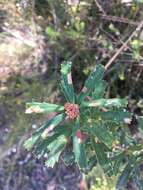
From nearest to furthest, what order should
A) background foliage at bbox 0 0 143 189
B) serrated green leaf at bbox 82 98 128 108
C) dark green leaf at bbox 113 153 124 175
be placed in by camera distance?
serrated green leaf at bbox 82 98 128 108 < dark green leaf at bbox 113 153 124 175 < background foliage at bbox 0 0 143 189

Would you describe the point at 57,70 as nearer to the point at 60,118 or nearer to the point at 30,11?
the point at 30,11

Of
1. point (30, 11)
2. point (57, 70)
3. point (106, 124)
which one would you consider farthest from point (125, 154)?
point (57, 70)

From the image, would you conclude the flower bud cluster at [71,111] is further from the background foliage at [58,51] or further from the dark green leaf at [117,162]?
the background foliage at [58,51]

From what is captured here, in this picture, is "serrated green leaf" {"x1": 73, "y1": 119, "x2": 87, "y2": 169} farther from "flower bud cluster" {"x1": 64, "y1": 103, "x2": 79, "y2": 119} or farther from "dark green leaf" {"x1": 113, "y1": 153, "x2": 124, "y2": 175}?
"dark green leaf" {"x1": 113, "y1": 153, "x2": 124, "y2": 175}

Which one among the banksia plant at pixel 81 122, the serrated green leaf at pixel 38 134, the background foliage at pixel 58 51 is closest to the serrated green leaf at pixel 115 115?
the banksia plant at pixel 81 122

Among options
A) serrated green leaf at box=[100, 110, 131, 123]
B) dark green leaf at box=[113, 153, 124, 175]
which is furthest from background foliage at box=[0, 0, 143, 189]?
serrated green leaf at box=[100, 110, 131, 123]

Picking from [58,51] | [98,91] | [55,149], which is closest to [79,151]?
[55,149]
